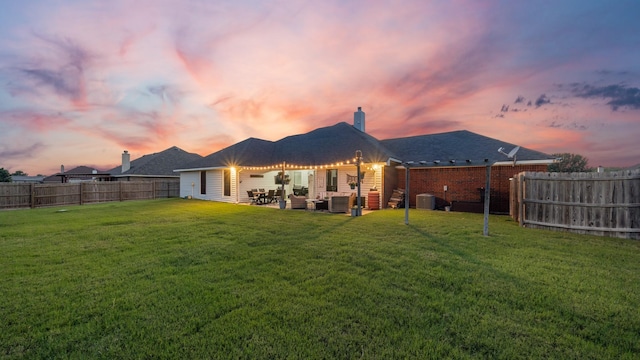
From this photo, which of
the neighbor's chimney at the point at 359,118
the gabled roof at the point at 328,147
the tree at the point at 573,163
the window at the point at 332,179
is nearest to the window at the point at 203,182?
the gabled roof at the point at 328,147

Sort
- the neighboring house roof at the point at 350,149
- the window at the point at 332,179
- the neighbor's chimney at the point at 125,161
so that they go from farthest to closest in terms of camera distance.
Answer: the neighbor's chimney at the point at 125,161, the window at the point at 332,179, the neighboring house roof at the point at 350,149

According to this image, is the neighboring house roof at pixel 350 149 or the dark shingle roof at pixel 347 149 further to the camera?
the dark shingle roof at pixel 347 149

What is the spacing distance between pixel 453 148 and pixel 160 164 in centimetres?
2911

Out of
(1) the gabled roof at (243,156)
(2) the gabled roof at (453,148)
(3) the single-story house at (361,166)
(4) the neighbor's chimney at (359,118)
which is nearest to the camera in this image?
(3) the single-story house at (361,166)

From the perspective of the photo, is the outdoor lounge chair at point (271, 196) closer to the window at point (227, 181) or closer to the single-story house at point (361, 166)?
the single-story house at point (361, 166)

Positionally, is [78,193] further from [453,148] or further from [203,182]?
[453,148]

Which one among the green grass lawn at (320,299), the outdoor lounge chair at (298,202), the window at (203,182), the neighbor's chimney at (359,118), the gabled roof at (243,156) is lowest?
the green grass lawn at (320,299)

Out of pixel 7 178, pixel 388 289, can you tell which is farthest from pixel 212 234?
pixel 7 178

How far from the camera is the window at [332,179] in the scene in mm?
15570

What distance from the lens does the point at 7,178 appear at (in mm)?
31375

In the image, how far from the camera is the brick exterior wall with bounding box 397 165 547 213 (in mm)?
12281

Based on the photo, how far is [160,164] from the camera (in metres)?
27.8

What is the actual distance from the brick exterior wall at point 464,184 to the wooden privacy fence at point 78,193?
69.7ft

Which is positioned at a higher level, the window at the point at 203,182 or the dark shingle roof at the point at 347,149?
the dark shingle roof at the point at 347,149
